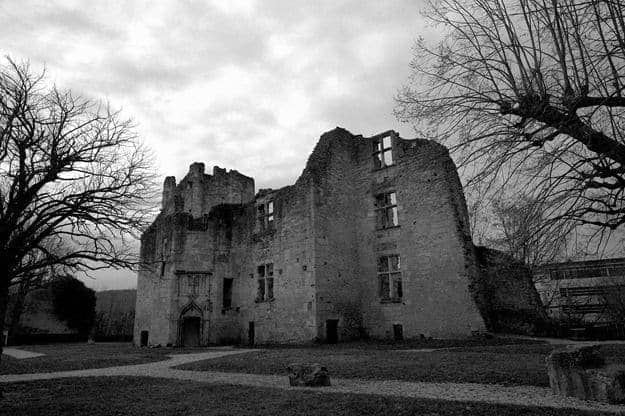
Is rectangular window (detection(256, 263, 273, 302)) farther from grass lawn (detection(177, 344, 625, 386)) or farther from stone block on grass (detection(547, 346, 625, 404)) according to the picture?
stone block on grass (detection(547, 346, 625, 404))

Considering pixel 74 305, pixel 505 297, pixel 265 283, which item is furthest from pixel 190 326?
pixel 74 305

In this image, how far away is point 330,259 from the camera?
64.3ft

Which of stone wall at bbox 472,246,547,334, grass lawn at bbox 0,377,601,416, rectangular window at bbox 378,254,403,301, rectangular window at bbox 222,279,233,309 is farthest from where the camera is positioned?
rectangular window at bbox 222,279,233,309

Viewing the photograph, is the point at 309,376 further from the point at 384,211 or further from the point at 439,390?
the point at 384,211

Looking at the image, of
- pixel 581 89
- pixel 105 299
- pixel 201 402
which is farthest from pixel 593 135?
pixel 105 299

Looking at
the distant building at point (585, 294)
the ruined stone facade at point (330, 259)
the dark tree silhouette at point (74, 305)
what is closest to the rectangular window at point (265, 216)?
the ruined stone facade at point (330, 259)

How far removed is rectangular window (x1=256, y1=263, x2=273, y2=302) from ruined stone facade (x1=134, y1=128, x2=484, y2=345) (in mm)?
59

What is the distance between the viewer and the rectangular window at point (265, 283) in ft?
70.8

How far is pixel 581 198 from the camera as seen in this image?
605 cm

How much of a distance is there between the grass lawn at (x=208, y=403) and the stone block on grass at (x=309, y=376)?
0.72 meters

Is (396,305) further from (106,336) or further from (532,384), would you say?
(106,336)

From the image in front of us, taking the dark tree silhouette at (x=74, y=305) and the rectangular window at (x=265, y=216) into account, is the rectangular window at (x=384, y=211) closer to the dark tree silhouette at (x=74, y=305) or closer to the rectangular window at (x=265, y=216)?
the rectangular window at (x=265, y=216)

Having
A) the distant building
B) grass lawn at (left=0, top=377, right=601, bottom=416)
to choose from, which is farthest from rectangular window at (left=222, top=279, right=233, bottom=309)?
the distant building

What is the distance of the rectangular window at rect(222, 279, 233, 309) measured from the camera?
2336cm
